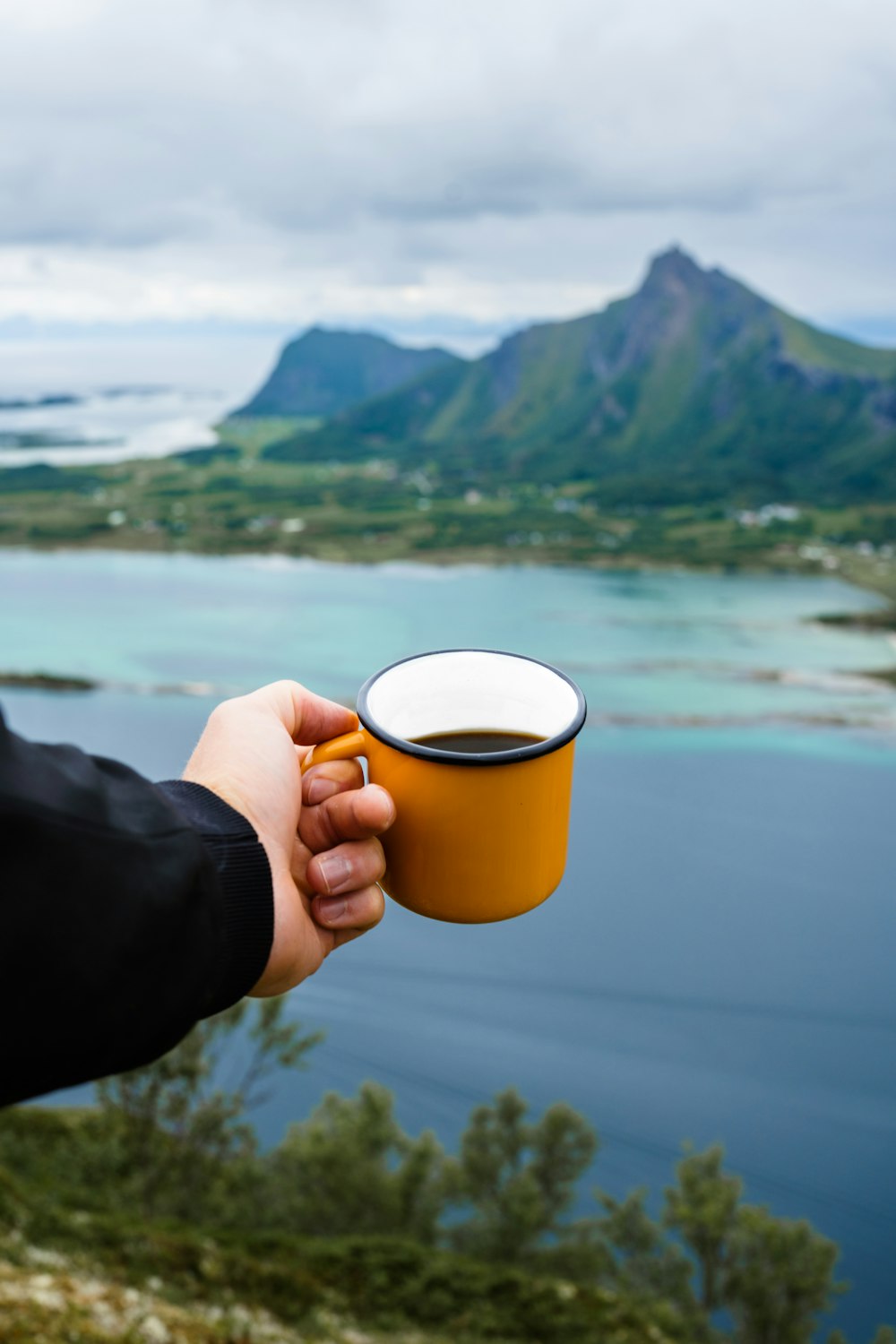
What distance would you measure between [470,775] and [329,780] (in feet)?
0.75

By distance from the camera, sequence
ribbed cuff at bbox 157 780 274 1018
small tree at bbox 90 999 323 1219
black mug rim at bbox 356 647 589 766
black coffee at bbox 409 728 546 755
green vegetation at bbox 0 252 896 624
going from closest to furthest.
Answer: ribbed cuff at bbox 157 780 274 1018, black mug rim at bbox 356 647 589 766, black coffee at bbox 409 728 546 755, small tree at bbox 90 999 323 1219, green vegetation at bbox 0 252 896 624

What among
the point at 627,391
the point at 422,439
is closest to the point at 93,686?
the point at 422,439

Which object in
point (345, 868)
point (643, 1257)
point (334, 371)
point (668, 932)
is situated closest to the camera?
point (345, 868)

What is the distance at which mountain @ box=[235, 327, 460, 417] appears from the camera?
112312 mm

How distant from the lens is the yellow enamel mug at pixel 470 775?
1.29 meters

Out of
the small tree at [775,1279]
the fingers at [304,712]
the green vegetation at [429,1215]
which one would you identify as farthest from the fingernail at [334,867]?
the small tree at [775,1279]

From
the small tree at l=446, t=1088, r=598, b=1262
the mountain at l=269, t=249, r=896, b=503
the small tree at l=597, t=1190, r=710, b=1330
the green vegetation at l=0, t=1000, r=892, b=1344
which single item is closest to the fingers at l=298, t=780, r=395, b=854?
the green vegetation at l=0, t=1000, r=892, b=1344

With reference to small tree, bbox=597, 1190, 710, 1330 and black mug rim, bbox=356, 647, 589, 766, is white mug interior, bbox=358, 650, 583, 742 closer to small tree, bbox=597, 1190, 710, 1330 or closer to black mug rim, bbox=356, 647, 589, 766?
black mug rim, bbox=356, 647, 589, 766

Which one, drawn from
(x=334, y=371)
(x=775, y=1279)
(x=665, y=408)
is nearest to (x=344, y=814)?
(x=775, y=1279)

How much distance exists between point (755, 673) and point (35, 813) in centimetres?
3019

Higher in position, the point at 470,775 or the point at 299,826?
the point at 470,775

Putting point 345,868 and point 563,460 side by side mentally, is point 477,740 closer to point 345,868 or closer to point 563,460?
point 345,868

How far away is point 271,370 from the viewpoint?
117 m

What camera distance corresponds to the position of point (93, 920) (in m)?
0.90
